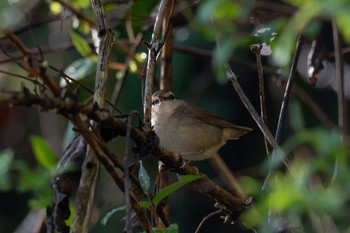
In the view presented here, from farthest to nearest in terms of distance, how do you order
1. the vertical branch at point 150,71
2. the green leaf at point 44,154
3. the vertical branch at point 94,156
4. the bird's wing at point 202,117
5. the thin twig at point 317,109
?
the bird's wing at point 202,117
the thin twig at point 317,109
the green leaf at point 44,154
the vertical branch at point 150,71
the vertical branch at point 94,156

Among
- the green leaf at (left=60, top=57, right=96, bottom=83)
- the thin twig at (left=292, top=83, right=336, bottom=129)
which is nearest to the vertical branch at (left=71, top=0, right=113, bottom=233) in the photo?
the green leaf at (left=60, top=57, right=96, bottom=83)

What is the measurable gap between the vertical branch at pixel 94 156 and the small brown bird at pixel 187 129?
188cm

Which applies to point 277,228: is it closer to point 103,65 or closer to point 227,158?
point 103,65

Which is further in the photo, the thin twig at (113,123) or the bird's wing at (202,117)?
the bird's wing at (202,117)

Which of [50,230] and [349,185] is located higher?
[50,230]

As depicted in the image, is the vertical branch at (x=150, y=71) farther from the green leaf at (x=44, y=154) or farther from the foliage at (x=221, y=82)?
the green leaf at (x=44, y=154)

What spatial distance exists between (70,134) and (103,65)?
1706mm

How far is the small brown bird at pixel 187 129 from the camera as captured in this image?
504cm

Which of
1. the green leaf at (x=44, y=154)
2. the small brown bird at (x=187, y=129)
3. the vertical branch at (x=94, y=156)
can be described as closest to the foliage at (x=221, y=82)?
the green leaf at (x=44, y=154)

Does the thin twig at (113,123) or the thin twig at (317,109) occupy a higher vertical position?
the thin twig at (113,123)

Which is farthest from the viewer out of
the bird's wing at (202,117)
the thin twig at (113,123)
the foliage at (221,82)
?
the bird's wing at (202,117)

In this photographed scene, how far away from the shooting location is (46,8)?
239 inches

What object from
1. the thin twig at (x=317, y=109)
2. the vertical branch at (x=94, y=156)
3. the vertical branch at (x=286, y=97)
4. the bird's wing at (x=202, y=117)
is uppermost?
the vertical branch at (x=94, y=156)

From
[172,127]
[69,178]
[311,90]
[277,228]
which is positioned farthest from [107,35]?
[311,90]
